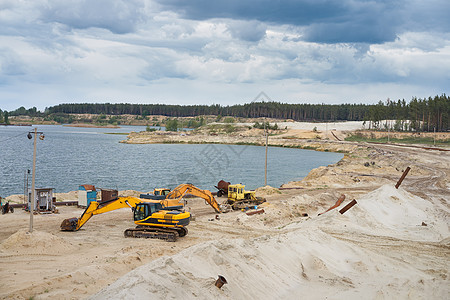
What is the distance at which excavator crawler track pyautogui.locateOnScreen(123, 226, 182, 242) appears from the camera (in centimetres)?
2327

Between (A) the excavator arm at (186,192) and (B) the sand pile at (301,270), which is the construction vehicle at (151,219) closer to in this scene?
(A) the excavator arm at (186,192)

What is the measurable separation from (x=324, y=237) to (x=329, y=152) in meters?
106

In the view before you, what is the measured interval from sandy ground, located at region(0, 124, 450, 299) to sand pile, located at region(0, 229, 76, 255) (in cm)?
5

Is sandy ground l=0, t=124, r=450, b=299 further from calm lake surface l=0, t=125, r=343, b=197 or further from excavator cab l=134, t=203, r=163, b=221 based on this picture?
calm lake surface l=0, t=125, r=343, b=197

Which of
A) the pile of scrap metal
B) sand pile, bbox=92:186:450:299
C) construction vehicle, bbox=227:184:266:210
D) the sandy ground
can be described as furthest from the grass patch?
the pile of scrap metal

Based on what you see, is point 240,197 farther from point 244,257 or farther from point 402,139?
point 402,139

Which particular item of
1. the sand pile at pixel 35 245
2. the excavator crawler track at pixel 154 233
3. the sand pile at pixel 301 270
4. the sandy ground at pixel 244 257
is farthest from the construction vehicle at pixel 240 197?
the sand pile at pixel 35 245

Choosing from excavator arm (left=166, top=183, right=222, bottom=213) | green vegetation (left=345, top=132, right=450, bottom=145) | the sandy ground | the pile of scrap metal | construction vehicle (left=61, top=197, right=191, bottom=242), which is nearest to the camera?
the sandy ground

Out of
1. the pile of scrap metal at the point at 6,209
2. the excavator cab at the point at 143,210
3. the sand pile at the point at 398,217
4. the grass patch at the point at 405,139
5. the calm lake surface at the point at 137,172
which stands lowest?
the calm lake surface at the point at 137,172

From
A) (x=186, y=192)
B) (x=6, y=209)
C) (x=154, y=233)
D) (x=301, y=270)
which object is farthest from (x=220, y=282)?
(x=6, y=209)

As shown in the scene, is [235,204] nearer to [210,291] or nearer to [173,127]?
[210,291]

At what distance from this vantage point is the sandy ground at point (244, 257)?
13688 mm

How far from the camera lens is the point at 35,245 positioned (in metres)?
20.4

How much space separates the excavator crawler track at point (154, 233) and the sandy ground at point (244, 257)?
1.98 feet
